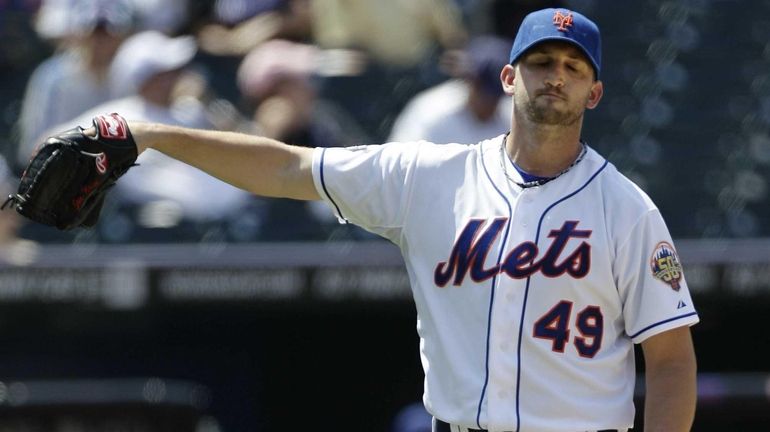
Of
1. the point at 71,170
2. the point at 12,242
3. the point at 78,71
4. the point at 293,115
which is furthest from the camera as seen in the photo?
the point at 78,71

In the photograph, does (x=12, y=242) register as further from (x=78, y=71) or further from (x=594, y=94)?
(x=594, y=94)

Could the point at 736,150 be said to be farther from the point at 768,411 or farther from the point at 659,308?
the point at 659,308

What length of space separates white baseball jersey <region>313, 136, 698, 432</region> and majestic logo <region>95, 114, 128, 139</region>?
0.64 meters

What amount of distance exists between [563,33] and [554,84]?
0.11m

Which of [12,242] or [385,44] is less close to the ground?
[385,44]

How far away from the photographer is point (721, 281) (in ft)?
20.1

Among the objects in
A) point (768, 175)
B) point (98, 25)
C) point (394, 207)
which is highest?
point (98, 25)

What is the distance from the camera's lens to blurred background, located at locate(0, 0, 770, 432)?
6.10 meters

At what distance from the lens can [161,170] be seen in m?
6.54

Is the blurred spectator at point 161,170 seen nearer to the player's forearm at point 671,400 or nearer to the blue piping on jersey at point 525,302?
the blue piping on jersey at point 525,302

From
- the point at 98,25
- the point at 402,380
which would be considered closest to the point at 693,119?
the point at 402,380

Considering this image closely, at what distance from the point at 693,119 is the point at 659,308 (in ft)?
15.1

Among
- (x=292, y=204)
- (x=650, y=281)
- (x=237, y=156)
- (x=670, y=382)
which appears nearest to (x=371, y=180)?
(x=237, y=156)

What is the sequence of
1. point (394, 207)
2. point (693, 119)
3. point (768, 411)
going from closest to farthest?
point (394, 207)
point (768, 411)
point (693, 119)
